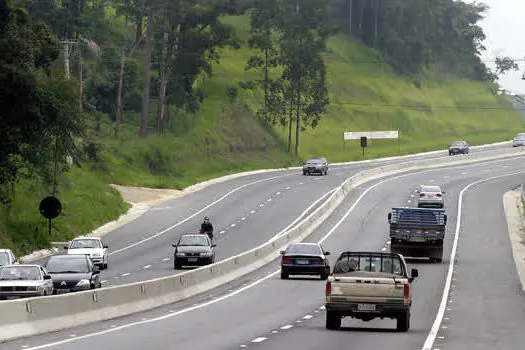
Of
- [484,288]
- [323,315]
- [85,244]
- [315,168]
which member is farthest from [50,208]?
[315,168]

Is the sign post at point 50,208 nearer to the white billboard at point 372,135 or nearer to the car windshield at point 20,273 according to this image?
the car windshield at point 20,273

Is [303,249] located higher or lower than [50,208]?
lower

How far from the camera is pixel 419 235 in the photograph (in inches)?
2351

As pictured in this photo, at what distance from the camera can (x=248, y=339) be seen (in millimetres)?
26797

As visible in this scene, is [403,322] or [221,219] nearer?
[403,322]

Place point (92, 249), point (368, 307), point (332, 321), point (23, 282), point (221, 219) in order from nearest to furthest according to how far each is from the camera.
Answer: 1. point (368, 307)
2. point (332, 321)
3. point (23, 282)
4. point (92, 249)
5. point (221, 219)

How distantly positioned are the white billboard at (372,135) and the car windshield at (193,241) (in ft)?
318

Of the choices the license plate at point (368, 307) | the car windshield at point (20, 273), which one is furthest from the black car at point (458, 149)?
the license plate at point (368, 307)

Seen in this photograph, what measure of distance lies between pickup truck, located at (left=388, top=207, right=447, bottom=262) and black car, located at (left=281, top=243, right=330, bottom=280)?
10.2 metres

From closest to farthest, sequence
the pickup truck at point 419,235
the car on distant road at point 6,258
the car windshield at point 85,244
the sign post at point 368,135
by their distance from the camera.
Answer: the car on distant road at point 6,258 < the car windshield at point 85,244 < the pickup truck at point 419,235 < the sign post at point 368,135

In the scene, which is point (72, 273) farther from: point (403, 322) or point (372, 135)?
point (372, 135)

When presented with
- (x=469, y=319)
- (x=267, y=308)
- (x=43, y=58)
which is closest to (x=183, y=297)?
(x=267, y=308)

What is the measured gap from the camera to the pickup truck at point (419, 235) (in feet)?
196

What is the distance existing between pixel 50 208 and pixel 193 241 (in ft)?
→ 43.9
